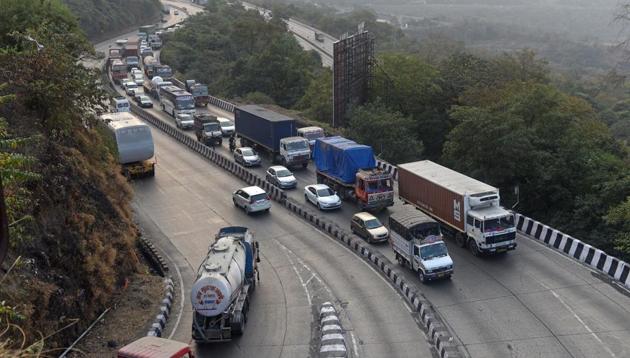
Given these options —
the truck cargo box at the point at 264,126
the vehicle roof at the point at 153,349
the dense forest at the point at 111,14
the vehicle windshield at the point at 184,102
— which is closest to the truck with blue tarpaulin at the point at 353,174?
the truck cargo box at the point at 264,126

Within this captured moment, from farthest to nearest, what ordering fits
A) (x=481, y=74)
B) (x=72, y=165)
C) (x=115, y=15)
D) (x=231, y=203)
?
(x=115, y=15)
(x=481, y=74)
(x=231, y=203)
(x=72, y=165)

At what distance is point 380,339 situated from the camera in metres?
22.0

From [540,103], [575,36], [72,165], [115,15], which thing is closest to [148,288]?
[72,165]

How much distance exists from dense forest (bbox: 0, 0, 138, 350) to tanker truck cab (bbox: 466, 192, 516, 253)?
1528cm

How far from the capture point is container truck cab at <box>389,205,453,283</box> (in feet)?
84.9

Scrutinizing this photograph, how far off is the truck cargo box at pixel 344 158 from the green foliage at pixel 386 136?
9757 mm

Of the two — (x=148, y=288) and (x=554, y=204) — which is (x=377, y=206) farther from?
(x=148, y=288)

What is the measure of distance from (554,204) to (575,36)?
177052 millimetres

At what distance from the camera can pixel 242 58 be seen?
87.0 metres

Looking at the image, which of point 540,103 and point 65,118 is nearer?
point 65,118

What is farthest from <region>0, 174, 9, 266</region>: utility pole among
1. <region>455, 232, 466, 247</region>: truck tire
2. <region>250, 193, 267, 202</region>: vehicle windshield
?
<region>250, 193, 267, 202</region>: vehicle windshield

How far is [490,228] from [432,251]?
3.25 m

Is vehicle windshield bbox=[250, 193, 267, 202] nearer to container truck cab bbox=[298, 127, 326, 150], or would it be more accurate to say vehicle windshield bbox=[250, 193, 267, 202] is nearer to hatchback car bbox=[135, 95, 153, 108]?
container truck cab bbox=[298, 127, 326, 150]

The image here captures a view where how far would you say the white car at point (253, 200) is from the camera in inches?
1388
